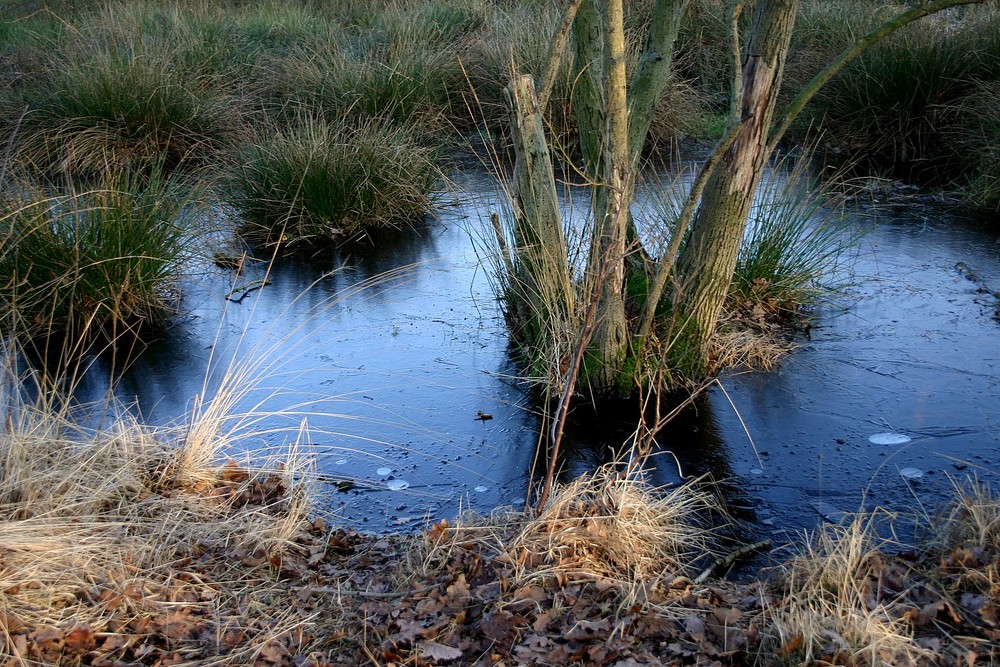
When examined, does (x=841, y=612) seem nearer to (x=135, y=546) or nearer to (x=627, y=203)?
(x=627, y=203)

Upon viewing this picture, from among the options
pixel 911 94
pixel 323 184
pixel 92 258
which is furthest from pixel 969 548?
pixel 911 94

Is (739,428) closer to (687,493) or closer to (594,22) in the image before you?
(687,493)

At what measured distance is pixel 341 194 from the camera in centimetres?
838

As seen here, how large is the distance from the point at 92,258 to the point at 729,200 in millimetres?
4160

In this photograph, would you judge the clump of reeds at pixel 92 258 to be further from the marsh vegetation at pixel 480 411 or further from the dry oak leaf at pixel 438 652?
the dry oak leaf at pixel 438 652

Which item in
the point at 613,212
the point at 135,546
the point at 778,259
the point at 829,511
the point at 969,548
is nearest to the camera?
the point at 969,548

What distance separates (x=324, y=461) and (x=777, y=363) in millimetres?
2812

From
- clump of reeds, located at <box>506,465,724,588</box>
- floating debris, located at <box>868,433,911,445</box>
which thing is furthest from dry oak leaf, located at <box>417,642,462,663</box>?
floating debris, located at <box>868,433,911,445</box>

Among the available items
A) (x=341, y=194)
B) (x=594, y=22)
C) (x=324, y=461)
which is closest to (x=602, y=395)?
(x=324, y=461)

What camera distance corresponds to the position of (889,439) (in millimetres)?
4754

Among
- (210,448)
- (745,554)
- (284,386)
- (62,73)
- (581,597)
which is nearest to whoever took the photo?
(581,597)

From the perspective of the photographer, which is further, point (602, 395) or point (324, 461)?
point (602, 395)

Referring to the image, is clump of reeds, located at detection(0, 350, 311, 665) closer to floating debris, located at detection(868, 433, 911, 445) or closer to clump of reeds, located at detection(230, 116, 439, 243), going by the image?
floating debris, located at detection(868, 433, 911, 445)

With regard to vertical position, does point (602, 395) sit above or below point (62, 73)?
below
